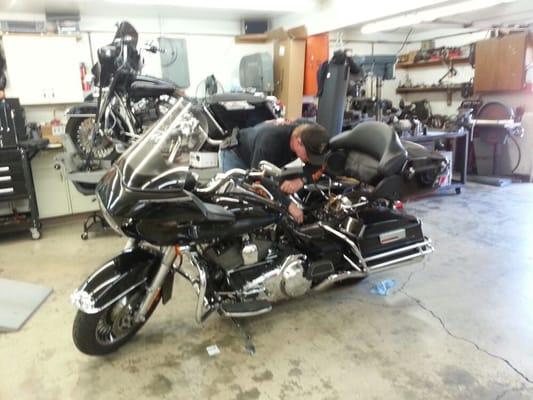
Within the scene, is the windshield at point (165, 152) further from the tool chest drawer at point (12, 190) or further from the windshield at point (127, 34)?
the tool chest drawer at point (12, 190)

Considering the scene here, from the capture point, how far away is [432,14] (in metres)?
5.05

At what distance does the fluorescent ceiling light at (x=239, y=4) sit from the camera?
4703 mm

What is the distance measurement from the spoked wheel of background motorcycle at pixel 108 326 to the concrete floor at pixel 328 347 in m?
0.09

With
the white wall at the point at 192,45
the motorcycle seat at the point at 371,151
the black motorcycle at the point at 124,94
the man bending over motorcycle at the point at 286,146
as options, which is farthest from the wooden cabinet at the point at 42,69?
the motorcycle seat at the point at 371,151

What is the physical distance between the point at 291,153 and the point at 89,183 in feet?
6.95

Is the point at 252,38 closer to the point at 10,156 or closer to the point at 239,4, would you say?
the point at 239,4

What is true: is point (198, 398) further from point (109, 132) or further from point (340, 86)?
point (340, 86)

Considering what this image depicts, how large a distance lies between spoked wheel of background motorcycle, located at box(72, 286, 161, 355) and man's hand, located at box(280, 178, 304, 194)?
3.14ft

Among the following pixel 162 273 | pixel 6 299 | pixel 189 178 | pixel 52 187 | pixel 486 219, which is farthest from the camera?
pixel 52 187

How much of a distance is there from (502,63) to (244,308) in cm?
594

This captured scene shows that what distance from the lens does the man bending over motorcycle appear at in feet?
8.86

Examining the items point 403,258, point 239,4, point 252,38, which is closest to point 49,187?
point 239,4

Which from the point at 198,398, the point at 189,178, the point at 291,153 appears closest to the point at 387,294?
the point at 291,153

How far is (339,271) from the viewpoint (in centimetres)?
273
